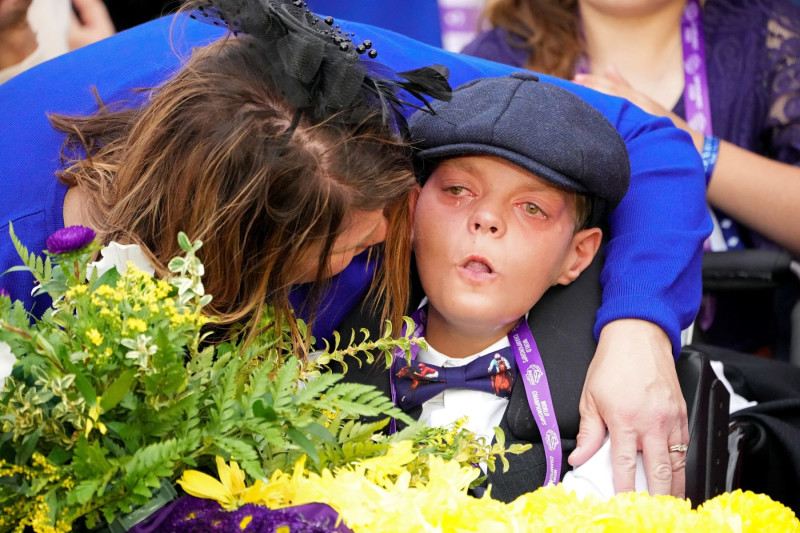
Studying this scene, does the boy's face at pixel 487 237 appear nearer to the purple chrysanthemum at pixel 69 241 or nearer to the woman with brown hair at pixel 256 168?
the woman with brown hair at pixel 256 168

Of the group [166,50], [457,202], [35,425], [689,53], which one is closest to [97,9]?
[166,50]

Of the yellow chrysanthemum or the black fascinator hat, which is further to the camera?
the black fascinator hat

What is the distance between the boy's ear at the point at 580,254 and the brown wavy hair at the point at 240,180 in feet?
1.47

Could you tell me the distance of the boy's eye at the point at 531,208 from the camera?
1496 millimetres

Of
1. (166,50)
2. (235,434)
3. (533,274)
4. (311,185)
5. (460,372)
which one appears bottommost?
(460,372)

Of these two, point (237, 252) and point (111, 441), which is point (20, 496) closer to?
point (111, 441)

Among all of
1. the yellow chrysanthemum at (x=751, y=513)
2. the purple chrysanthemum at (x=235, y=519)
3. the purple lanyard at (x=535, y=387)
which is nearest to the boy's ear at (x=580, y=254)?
the purple lanyard at (x=535, y=387)

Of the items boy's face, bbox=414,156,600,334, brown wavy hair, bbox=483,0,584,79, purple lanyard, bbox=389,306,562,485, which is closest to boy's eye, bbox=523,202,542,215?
boy's face, bbox=414,156,600,334

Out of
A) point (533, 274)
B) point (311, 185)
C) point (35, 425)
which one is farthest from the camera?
point (533, 274)

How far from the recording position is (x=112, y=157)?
1354 millimetres

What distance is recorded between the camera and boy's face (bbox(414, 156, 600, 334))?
1.46 metres

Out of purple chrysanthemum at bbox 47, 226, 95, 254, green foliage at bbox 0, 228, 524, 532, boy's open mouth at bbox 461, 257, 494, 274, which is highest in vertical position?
purple chrysanthemum at bbox 47, 226, 95, 254

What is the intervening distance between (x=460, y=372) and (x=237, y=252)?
520mm

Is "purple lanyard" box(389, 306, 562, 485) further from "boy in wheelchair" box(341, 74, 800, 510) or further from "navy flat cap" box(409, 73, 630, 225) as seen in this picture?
"navy flat cap" box(409, 73, 630, 225)
